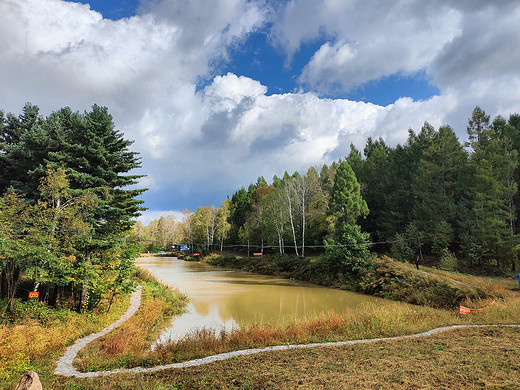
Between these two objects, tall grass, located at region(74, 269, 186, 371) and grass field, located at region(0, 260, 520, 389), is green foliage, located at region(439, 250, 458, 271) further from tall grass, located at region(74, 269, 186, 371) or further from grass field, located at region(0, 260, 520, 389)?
tall grass, located at region(74, 269, 186, 371)

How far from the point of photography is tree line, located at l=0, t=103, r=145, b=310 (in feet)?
42.8

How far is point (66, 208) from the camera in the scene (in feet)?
49.0

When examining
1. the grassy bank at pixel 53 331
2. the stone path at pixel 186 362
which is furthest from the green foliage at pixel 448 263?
the grassy bank at pixel 53 331

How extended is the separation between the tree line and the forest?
121 inches

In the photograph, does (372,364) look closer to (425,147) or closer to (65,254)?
(65,254)

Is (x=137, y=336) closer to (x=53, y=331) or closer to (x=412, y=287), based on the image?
(x=53, y=331)

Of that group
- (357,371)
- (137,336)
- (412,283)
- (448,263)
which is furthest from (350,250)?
(357,371)

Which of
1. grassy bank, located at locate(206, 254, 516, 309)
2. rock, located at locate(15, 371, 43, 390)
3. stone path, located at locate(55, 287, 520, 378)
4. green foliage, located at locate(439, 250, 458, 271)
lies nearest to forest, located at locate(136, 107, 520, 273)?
green foliage, located at locate(439, 250, 458, 271)

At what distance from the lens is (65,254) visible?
14.7 metres

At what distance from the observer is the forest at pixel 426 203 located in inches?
1039

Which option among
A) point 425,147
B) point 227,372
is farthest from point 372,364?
point 425,147

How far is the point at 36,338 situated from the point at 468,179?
34.5 metres

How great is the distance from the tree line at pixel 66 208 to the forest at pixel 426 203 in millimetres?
3073

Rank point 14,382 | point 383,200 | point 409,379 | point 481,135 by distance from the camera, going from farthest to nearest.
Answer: point 383,200 < point 481,135 < point 14,382 < point 409,379
